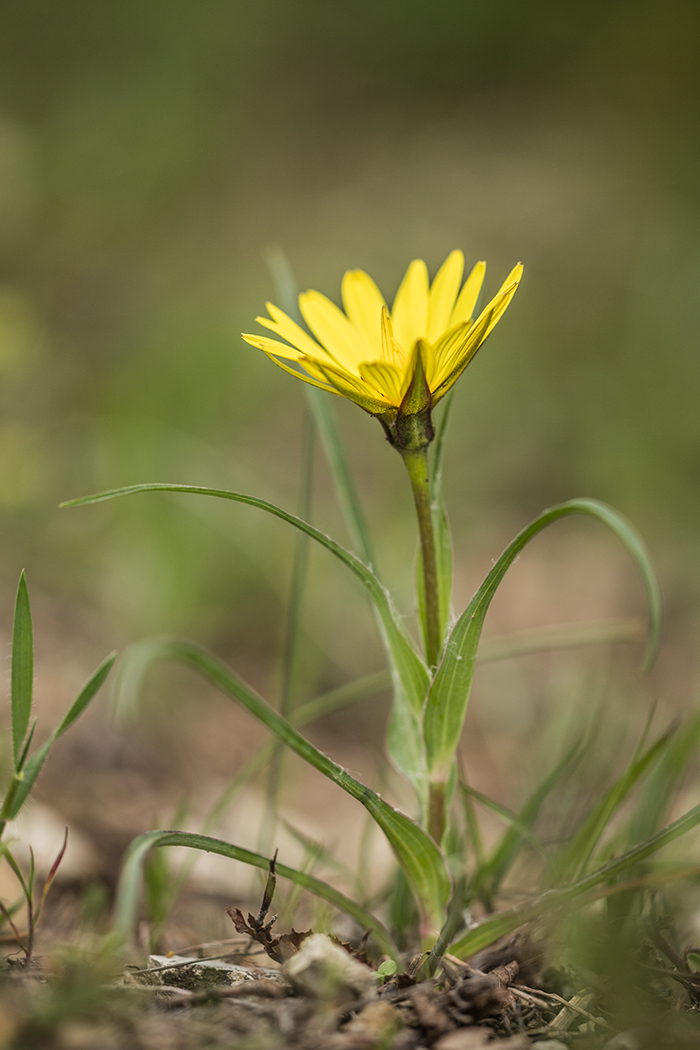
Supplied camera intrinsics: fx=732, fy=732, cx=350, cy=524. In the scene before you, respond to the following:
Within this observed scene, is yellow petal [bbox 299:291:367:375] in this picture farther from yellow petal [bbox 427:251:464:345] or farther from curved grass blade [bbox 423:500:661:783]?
curved grass blade [bbox 423:500:661:783]

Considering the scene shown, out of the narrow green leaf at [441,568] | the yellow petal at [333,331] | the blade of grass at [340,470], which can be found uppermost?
the yellow petal at [333,331]

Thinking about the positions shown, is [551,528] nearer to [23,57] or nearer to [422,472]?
[422,472]

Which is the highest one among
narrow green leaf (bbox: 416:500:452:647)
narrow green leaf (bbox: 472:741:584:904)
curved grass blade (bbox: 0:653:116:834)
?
narrow green leaf (bbox: 416:500:452:647)

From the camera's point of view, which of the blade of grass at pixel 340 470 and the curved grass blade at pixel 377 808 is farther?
the blade of grass at pixel 340 470

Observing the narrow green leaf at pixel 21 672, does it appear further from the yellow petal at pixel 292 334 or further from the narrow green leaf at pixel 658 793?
the narrow green leaf at pixel 658 793

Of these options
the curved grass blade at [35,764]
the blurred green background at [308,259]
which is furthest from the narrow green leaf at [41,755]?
the blurred green background at [308,259]

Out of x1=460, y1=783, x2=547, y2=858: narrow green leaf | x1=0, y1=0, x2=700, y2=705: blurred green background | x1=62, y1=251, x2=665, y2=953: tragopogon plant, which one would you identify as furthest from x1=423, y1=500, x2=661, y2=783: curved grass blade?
x1=0, y1=0, x2=700, y2=705: blurred green background

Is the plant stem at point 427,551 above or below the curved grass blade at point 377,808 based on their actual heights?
above

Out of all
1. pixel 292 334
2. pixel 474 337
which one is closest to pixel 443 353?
pixel 474 337
